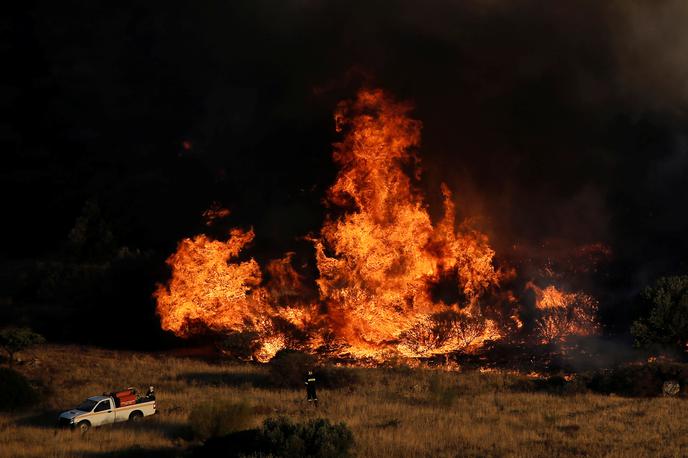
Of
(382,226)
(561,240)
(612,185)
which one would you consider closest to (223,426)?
(382,226)

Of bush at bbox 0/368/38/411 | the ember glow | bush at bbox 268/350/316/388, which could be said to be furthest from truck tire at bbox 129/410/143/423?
the ember glow

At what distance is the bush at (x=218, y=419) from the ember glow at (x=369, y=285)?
12.3m

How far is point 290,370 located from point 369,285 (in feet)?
22.2

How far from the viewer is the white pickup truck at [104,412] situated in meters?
20.6

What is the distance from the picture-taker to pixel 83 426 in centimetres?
2045

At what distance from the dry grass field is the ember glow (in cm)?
295

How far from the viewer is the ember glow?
31.3m

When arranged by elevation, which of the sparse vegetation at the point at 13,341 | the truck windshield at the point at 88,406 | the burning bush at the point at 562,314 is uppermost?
the burning bush at the point at 562,314

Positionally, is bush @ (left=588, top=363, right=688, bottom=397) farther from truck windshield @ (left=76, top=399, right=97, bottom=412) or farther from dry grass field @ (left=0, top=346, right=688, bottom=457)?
truck windshield @ (left=76, top=399, right=97, bottom=412)

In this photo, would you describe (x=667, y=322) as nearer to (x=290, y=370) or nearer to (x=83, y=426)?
(x=290, y=370)

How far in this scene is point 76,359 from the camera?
30.1 meters

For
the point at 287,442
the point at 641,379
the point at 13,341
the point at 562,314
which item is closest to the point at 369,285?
Answer: the point at 562,314

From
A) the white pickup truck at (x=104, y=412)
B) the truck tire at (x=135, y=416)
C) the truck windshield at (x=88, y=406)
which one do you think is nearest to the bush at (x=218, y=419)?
the truck tire at (x=135, y=416)

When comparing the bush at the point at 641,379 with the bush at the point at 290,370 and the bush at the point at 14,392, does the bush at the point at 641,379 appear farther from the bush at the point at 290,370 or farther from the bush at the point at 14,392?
the bush at the point at 14,392
